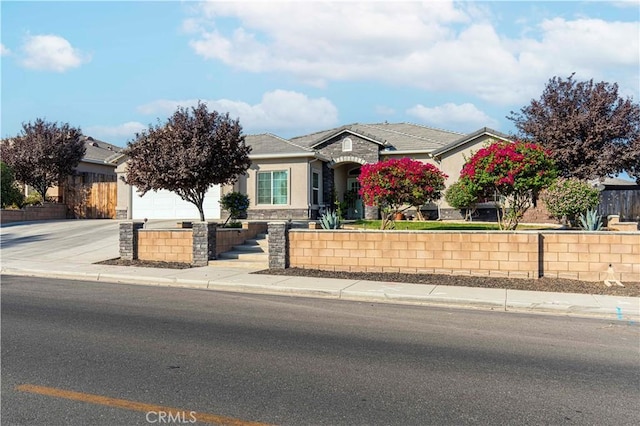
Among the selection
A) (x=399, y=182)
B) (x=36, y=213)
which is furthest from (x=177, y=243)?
(x=36, y=213)

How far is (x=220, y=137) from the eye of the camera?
55.4 ft

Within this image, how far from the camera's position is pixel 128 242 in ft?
53.3

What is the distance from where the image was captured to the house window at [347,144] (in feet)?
88.3

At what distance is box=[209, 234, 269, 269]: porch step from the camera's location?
49.8ft

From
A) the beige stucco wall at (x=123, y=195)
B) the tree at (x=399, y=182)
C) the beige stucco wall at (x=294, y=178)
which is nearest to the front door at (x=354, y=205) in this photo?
the beige stucco wall at (x=294, y=178)

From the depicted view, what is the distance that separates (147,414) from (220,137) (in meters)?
13.2

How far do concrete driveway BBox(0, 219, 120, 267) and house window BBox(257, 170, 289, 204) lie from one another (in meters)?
7.08

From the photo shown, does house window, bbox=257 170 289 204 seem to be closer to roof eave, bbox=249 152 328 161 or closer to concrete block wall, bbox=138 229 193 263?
roof eave, bbox=249 152 328 161

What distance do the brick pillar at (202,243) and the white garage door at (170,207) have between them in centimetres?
1032

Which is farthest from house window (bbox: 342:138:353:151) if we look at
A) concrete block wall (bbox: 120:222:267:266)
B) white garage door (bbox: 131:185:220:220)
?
concrete block wall (bbox: 120:222:267:266)

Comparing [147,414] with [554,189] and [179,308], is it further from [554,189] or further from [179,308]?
[554,189]

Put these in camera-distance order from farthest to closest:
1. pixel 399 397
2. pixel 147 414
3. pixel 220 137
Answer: pixel 220 137 → pixel 399 397 → pixel 147 414

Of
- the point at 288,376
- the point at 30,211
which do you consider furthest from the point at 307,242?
the point at 30,211

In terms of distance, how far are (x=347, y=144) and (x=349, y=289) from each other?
16.4 metres
